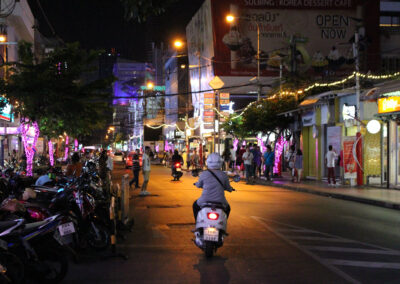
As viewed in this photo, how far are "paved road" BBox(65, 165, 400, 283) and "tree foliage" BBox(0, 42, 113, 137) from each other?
5.87 metres

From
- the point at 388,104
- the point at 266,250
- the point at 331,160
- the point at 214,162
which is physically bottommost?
the point at 266,250

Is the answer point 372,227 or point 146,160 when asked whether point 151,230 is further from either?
point 146,160

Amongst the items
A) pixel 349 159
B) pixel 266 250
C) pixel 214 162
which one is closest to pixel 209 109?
pixel 349 159

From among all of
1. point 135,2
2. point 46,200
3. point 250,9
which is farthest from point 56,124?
point 250,9

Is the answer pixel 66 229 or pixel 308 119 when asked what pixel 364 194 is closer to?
pixel 308 119

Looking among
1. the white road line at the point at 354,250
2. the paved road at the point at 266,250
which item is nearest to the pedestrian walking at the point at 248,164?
the paved road at the point at 266,250

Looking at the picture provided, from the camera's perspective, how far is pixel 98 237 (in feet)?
26.8

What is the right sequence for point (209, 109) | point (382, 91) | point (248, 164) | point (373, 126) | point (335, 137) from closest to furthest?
point (382, 91), point (373, 126), point (335, 137), point (248, 164), point (209, 109)

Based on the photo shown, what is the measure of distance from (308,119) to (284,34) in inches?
875

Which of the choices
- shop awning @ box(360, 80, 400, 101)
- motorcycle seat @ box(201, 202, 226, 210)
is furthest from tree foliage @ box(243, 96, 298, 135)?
motorcycle seat @ box(201, 202, 226, 210)

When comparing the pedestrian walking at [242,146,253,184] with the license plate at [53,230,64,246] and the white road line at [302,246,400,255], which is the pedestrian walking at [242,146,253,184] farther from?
the license plate at [53,230,64,246]

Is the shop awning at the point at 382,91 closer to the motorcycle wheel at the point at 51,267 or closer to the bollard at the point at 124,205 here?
the bollard at the point at 124,205

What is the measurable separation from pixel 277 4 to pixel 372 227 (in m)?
38.6

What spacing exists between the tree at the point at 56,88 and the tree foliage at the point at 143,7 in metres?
9.73
